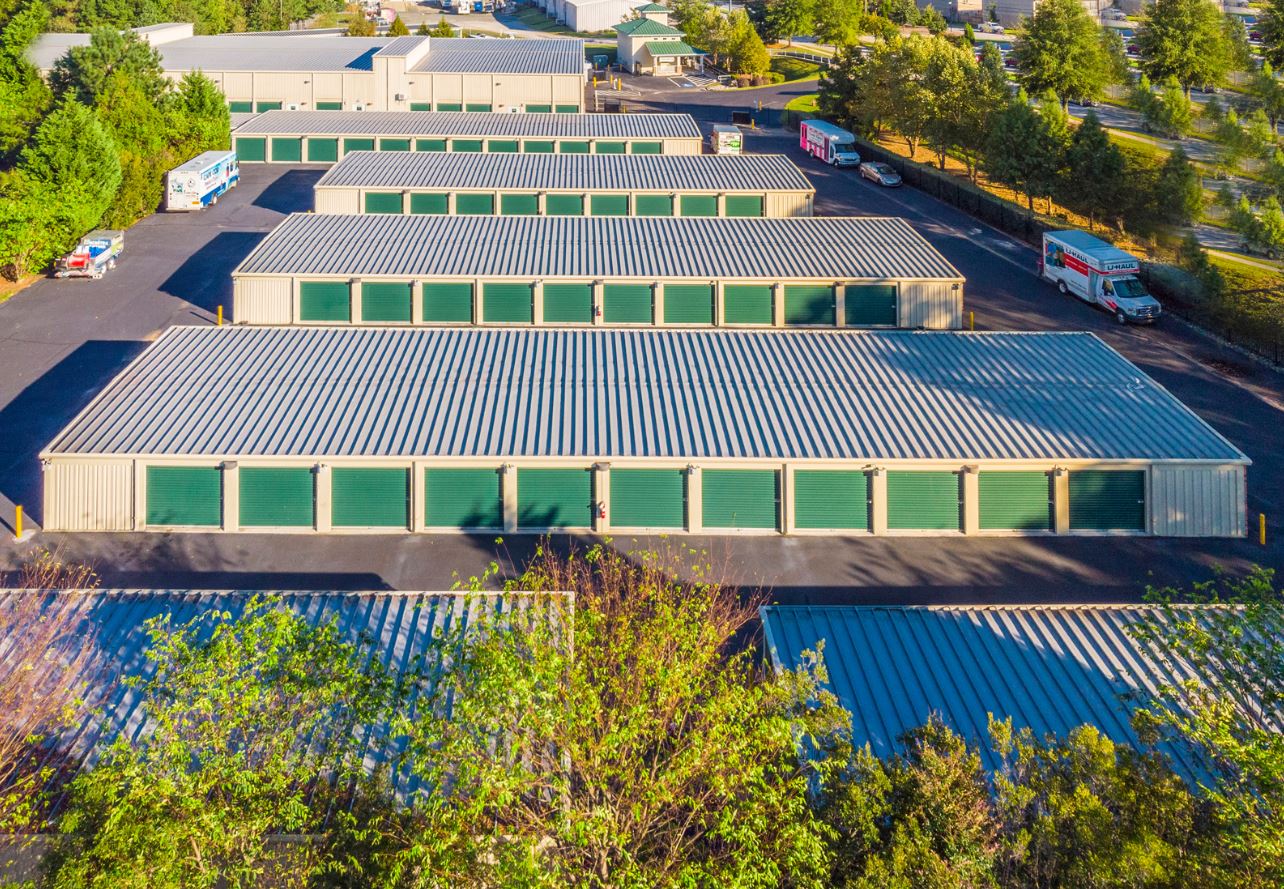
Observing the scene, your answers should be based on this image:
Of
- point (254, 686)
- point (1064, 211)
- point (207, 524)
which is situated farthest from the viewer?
point (1064, 211)

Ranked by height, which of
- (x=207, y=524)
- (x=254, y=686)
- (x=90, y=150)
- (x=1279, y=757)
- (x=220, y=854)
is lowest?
(x=207, y=524)

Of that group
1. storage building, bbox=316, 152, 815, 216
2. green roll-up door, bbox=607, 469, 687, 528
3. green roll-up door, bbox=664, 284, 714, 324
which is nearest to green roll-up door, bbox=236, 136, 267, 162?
storage building, bbox=316, 152, 815, 216

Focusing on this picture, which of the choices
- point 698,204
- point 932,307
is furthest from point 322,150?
point 932,307

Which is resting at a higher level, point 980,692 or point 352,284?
point 352,284

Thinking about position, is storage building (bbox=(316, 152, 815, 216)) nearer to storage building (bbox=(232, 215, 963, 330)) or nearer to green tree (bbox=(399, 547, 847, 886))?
storage building (bbox=(232, 215, 963, 330))

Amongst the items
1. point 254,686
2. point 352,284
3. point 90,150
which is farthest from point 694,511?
point 90,150

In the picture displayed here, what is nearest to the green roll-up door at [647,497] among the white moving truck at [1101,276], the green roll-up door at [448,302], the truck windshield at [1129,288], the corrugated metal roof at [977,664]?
the corrugated metal roof at [977,664]

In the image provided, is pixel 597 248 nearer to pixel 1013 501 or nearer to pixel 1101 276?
pixel 1013 501

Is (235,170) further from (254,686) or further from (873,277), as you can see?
(254,686)
